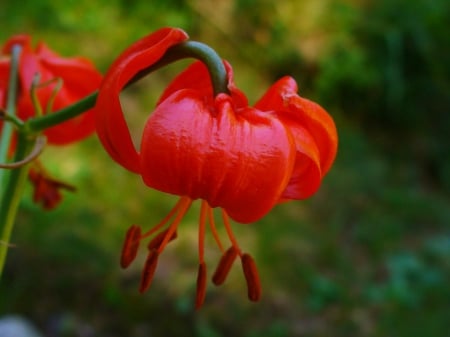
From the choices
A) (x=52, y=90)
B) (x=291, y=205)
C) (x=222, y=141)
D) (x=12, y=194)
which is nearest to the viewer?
(x=222, y=141)

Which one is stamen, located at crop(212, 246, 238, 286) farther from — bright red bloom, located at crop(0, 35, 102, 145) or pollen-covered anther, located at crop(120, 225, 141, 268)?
bright red bloom, located at crop(0, 35, 102, 145)

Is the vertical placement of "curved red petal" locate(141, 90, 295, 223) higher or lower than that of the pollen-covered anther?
higher

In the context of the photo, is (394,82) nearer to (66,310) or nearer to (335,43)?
(335,43)

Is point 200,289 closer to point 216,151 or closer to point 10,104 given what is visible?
point 216,151

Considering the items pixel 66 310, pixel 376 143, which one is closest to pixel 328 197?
pixel 376 143

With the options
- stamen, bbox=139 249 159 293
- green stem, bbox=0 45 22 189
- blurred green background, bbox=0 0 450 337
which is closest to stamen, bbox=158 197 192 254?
stamen, bbox=139 249 159 293

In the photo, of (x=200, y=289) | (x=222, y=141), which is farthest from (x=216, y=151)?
(x=200, y=289)
